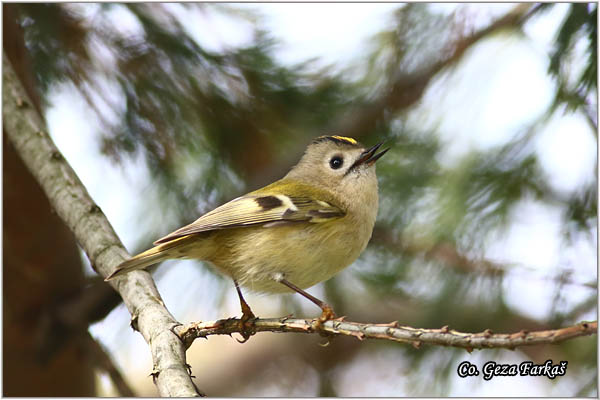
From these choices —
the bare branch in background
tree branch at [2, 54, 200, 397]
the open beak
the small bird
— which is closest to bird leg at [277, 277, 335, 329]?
the small bird

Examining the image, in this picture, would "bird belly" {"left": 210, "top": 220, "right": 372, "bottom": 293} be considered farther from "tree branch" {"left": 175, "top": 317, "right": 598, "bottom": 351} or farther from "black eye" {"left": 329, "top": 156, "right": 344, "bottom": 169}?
"black eye" {"left": 329, "top": 156, "right": 344, "bottom": 169}

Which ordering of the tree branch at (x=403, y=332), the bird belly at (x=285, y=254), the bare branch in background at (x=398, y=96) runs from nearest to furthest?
the tree branch at (x=403, y=332) < the bird belly at (x=285, y=254) < the bare branch in background at (x=398, y=96)

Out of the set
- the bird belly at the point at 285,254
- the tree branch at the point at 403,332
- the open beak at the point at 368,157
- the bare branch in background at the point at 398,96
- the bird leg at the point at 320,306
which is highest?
the bare branch in background at the point at 398,96

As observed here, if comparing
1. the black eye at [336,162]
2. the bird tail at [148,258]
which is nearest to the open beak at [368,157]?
the black eye at [336,162]

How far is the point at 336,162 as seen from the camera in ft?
5.42

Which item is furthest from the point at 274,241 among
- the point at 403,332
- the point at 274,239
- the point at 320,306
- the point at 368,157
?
the point at 403,332

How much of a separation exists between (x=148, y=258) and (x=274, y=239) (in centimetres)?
27

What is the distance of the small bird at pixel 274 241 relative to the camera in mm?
1276

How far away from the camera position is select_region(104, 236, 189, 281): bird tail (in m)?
1.19

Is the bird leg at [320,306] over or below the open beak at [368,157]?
below

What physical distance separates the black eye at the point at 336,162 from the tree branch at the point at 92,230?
606 mm

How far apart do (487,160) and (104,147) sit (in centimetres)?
113

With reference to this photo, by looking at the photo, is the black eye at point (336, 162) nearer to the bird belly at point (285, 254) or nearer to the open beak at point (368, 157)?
the open beak at point (368, 157)

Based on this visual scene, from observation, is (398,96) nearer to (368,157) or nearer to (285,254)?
(368,157)
